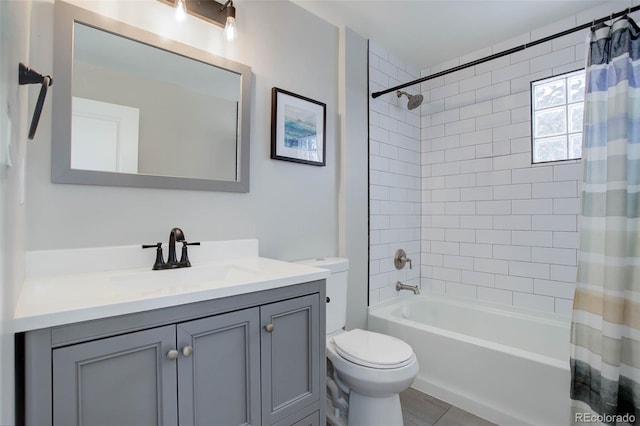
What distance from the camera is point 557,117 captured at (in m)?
2.29

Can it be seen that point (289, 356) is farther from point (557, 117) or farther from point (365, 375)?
point (557, 117)

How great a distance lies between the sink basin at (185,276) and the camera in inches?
47.2

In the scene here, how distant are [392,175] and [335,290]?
1220 millimetres

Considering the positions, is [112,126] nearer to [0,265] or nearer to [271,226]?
[271,226]

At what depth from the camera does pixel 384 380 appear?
4.70 ft

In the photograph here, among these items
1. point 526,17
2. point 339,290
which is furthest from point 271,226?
point 526,17

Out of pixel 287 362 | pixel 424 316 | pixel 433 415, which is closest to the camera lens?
pixel 287 362

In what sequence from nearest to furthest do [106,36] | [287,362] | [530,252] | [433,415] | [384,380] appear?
[287,362], [106,36], [384,380], [433,415], [530,252]

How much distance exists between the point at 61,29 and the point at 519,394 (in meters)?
2.75

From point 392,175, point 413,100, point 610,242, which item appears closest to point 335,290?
point 392,175

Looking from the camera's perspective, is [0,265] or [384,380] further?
[384,380]

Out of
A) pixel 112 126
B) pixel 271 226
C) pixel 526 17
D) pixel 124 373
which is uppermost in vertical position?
pixel 526 17

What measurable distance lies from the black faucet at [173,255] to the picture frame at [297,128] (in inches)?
A: 27.8

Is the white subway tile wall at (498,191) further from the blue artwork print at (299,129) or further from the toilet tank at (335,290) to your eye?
the blue artwork print at (299,129)
